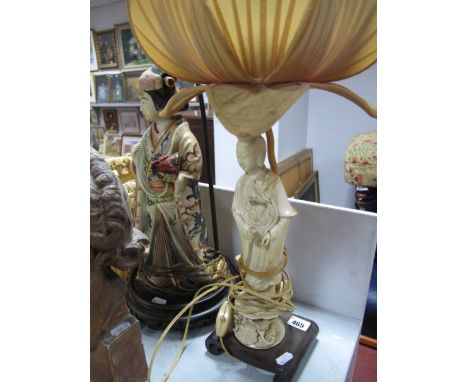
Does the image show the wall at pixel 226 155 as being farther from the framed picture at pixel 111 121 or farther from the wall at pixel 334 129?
the framed picture at pixel 111 121

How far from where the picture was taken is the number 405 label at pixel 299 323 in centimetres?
92

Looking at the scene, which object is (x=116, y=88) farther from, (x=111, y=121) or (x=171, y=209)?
(x=171, y=209)

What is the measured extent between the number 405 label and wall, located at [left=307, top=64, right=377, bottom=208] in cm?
137

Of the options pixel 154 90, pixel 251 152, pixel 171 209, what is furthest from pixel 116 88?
pixel 251 152

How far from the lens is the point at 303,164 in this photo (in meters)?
1.96

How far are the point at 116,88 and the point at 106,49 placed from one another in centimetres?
27

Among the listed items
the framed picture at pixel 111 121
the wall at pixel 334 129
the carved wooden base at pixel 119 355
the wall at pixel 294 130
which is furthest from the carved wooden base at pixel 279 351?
the framed picture at pixel 111 121

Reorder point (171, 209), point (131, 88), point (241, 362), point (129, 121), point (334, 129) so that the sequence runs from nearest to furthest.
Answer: point (241, 362) → point (171, 209) → point (334, 129) → point (131, 88) → point (129, 121)

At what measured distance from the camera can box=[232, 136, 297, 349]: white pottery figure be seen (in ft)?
2.43

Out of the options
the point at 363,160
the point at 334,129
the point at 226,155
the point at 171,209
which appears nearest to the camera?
the point at 171,209

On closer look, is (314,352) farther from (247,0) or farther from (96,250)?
(247,0)

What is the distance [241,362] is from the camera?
894 millimetres

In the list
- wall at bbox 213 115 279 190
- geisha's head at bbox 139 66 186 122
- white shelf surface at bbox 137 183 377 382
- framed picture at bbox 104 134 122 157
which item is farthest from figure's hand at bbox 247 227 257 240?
framed picture at bbox 104 134 122 157

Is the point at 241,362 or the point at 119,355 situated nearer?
the point at 119,355
